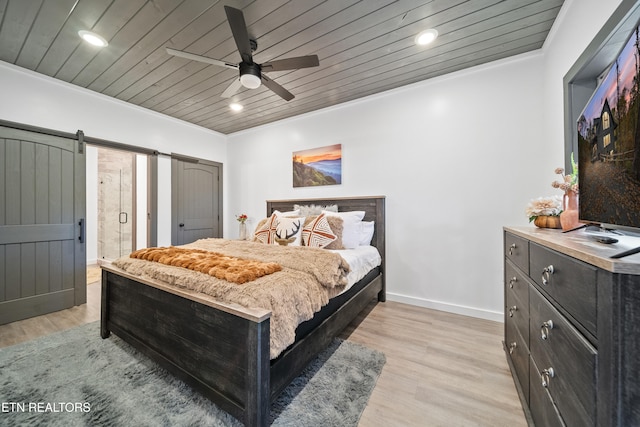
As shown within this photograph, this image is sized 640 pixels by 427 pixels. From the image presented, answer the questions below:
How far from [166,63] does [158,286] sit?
7.55ft

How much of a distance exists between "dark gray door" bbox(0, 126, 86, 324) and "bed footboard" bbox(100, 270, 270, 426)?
1713 mm

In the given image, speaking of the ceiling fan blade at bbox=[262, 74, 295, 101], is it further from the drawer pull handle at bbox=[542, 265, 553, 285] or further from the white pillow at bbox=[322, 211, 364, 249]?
the drawer pull handle at bbox=[542, 265, 553, 285]

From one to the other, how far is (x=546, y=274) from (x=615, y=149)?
21.5 inches

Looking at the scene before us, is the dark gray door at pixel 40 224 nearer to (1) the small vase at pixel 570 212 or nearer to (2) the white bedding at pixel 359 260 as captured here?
(2) the white bedding at pixel 359 260

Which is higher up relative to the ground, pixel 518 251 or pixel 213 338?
pixel 518 251

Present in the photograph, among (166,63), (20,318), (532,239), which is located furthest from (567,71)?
(20,318)

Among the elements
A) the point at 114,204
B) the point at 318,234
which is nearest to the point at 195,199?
the point at 114,204

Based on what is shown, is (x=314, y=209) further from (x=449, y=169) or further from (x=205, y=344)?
(x=205, y=344)

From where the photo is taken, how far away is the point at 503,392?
4.93 ft

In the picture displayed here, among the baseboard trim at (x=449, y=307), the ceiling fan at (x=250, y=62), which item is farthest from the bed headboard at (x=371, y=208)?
the ceiling fan at (x=250, y=62)

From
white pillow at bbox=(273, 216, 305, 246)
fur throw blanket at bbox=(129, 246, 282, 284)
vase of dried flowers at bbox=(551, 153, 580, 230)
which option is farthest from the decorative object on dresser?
white pillow at bbox=(273, 216, 305, 246)

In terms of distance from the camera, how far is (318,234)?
2736 mm

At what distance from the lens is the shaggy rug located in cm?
131

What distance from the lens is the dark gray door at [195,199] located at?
13.2ft
